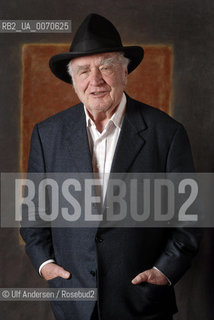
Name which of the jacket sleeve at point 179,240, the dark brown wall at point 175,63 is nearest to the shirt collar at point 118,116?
the jacket sleeve at point 179,240

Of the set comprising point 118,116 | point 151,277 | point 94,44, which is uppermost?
point 94,44

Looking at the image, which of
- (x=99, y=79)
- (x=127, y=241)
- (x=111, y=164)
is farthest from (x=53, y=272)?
(x=99, y=79)

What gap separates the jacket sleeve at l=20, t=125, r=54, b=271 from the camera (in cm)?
178

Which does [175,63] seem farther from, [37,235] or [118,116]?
[37,235]

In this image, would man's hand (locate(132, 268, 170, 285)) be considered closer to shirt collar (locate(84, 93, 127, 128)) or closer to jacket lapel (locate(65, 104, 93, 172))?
jacket lapel (locate(65, 104, 93, 172))

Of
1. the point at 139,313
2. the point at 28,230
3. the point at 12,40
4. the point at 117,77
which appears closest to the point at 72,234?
the point at 28,230

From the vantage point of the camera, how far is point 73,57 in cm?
162

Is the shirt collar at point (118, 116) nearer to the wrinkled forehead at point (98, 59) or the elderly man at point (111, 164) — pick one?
the elderly man at point (111, 164)

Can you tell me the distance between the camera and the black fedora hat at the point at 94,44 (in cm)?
161

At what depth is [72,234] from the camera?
1.72 metres

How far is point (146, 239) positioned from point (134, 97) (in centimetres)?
71

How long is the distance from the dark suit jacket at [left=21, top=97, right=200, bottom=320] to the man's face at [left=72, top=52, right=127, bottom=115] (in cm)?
13

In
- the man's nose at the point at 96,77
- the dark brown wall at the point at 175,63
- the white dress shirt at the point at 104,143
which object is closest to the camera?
the man's nose at the point at 96,77

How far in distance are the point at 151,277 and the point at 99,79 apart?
0.86m
